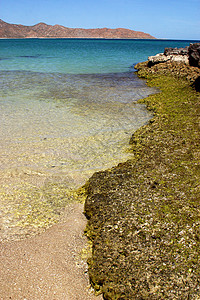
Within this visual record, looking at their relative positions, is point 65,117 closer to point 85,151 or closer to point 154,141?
point 85,151

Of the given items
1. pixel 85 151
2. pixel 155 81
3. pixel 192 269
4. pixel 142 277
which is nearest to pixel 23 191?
→ pixel 85 151

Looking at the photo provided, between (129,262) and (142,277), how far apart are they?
25 cm

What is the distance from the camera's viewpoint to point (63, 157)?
671 centimetres

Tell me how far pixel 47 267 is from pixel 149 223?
158cm

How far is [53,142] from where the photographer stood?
7.62 m

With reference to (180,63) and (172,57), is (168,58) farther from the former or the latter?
(180,63)

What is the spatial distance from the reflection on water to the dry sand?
1.13 feet

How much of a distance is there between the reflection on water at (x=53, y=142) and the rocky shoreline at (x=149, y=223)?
87 cm

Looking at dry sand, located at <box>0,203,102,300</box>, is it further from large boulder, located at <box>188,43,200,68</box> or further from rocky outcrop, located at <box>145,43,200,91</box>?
large boulder, located at <box>188,43,200,68</box>

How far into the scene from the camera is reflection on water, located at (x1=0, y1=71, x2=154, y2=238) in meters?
4.76

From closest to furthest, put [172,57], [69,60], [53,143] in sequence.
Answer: [53,143]
[172,57]
[69,60]

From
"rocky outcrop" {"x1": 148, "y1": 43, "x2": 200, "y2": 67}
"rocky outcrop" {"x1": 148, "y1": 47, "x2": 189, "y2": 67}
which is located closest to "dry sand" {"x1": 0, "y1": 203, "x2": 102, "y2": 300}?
"rocky outcrop" {"x1": 148, "y1": 43, "x2": 200, "y2": 67}

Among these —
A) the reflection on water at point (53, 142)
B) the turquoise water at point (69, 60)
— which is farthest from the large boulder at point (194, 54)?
the turquoise water at point (69, 60)

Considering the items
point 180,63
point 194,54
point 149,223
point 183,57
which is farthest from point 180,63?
point 149,223
